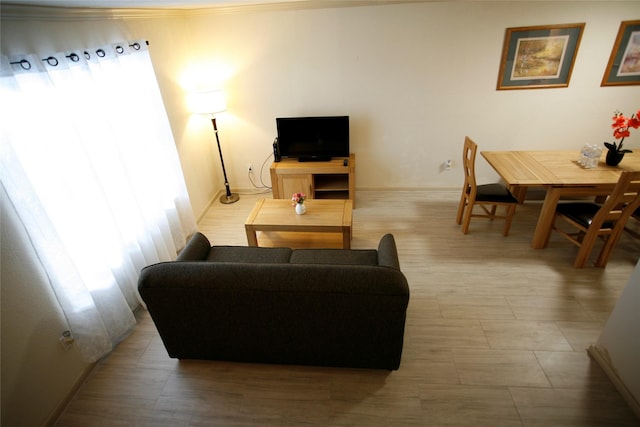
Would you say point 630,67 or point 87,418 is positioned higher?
point 630,67

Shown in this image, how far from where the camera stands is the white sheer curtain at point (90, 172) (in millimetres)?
1708

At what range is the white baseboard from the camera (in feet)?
5.82

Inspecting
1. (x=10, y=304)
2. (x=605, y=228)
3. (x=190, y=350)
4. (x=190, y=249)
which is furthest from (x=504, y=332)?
(x=10, y=304)

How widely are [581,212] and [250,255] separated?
292 cm

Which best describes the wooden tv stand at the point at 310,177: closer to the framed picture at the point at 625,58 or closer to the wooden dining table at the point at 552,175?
the wooden dining table at the point at 552,175

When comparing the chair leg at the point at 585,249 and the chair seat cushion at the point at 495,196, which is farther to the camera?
the chair seat cushion at the point at 495,196

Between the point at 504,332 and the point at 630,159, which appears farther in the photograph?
the point at 630,159

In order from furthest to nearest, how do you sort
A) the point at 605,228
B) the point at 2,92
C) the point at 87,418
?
the point at 605,228
the point at 87,418
the point at 2,92

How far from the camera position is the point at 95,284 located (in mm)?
2141

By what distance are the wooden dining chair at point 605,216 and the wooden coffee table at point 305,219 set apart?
199 centimetres

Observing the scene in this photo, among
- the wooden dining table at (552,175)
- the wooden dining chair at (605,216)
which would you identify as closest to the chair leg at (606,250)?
the wooden dining chair at (605,216)

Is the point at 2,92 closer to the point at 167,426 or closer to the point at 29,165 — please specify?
the point at 29,165

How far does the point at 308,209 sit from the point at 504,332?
191 centimetres

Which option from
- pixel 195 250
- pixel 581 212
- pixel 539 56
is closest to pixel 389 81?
pixel 539 56
